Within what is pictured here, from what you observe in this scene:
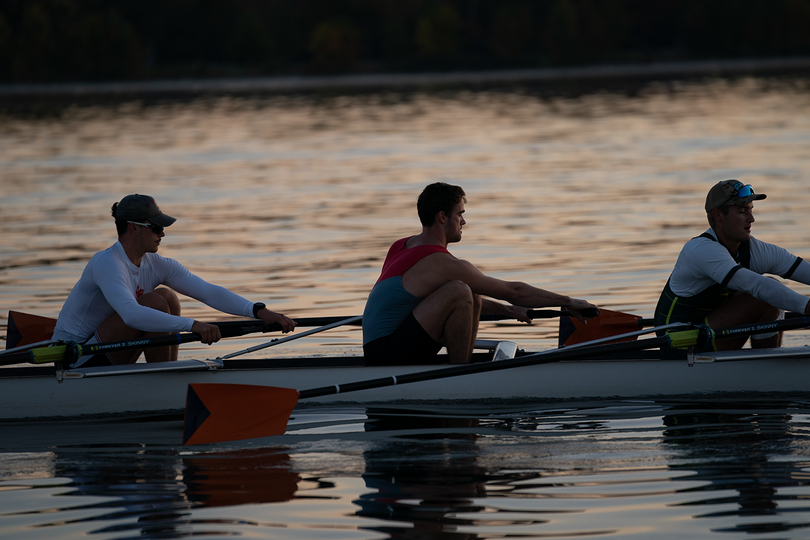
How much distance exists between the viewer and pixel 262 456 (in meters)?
6.47

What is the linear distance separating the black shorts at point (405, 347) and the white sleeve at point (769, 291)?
2031mm

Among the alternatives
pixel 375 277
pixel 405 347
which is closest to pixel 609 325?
pixel 405 347

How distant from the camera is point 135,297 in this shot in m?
7.33

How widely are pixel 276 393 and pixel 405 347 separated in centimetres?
97

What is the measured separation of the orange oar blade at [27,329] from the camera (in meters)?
8.20

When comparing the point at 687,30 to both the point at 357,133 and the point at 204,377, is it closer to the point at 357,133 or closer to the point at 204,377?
the point at 357,133

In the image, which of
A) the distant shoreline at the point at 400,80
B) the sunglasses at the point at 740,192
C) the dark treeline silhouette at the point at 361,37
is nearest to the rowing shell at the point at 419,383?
the sunglasses at the point at 740,192

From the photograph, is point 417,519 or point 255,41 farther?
point 255,41

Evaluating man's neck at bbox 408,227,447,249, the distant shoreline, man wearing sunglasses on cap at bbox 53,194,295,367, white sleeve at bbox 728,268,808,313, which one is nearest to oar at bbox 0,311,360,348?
man wearing sunglasses on cap at bbox 53,194,295,367

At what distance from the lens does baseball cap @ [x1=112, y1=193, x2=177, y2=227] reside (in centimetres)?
716

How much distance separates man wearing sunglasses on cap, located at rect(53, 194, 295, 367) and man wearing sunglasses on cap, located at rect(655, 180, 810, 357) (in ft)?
9.06

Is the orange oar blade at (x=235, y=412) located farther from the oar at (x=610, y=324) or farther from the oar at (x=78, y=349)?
the oar at (x=610, y=324)

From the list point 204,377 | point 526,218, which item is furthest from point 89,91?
point 204,377

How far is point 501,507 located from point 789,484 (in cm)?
152
